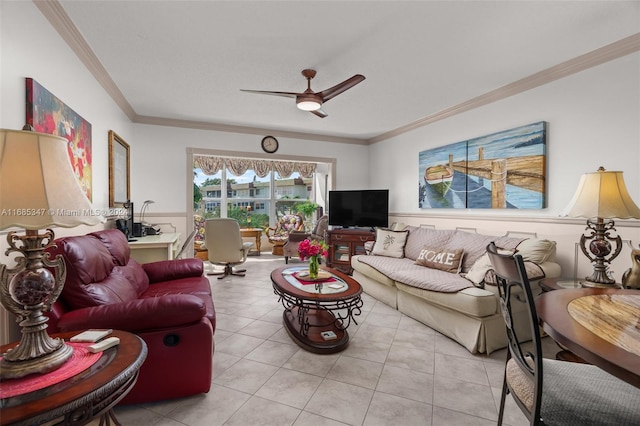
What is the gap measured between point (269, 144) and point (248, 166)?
1772mm

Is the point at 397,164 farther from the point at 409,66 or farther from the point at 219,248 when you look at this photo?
the point at 219,248

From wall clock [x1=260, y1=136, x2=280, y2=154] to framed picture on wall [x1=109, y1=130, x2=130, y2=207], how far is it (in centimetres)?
214

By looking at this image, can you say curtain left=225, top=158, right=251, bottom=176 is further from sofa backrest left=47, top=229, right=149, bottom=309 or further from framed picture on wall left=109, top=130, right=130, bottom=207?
sofa backrest left=47, top=229, right=149, bottom=309

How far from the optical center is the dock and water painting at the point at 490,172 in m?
3.20

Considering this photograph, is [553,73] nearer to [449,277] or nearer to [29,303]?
[449,277]

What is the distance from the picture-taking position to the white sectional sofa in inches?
97.0

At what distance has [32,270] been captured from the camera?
1062mm

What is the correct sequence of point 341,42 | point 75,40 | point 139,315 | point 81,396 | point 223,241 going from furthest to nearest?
point 223,241 → point 341,42 → point 75,40 → point 139,315 → point 81,396

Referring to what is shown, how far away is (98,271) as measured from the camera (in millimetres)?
1996

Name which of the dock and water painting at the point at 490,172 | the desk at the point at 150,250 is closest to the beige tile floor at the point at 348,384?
the desk at the point at 150,250

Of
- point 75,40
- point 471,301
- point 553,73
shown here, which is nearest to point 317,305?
point 471,301

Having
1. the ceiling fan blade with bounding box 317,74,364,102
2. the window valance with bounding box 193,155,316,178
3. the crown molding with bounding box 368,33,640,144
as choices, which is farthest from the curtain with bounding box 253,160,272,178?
the ceiling fan blade with bounding box 317,74,364,102

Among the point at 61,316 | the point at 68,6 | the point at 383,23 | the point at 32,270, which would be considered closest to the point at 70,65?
the point at 68,6

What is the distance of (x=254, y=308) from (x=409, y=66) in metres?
3.09
